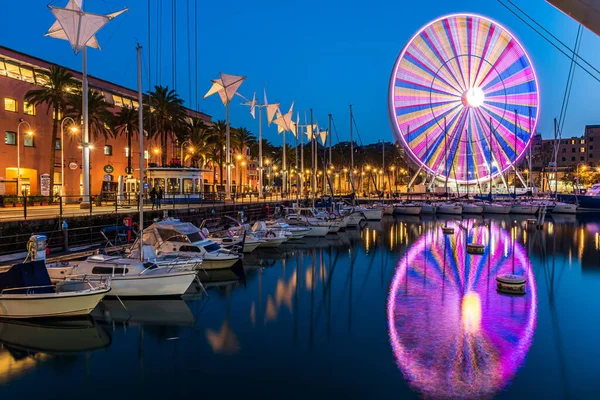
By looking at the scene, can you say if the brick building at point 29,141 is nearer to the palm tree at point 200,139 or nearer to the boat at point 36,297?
the palm tree at point 200,139

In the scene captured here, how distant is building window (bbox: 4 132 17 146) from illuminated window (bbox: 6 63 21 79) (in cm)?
572

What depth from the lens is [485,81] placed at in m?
83.4

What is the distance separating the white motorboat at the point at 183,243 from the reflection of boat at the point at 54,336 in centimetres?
740

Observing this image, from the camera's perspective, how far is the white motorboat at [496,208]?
73.8 metres

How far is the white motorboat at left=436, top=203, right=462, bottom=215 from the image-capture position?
241 ft

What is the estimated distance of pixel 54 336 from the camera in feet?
52.4

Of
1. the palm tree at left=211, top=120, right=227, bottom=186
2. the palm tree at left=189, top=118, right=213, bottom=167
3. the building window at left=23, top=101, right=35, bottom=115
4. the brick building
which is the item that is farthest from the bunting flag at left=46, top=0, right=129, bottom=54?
the palm tree at left=211, top=120, right=227, bottom=186

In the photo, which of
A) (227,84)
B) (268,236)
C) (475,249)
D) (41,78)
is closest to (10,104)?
(41,78)

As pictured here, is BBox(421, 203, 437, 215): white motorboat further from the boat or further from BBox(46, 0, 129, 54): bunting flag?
the boat

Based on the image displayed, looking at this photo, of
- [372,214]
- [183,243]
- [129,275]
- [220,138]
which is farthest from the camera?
[220,138]

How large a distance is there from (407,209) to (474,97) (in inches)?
940

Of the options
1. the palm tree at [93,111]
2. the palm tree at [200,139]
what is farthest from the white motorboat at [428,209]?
the palm tree at [93,111]

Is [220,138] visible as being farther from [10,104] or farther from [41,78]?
[10,104]

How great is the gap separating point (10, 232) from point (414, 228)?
40.5 metres
